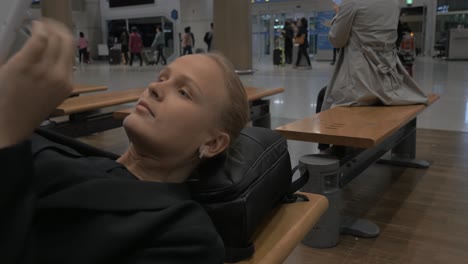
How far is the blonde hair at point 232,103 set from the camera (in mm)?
1022

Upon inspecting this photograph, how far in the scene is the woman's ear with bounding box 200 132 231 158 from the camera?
1008 millimetres

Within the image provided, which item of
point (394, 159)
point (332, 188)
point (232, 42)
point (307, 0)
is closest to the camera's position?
point (332, 188)

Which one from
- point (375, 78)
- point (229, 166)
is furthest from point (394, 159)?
point (229, 166)

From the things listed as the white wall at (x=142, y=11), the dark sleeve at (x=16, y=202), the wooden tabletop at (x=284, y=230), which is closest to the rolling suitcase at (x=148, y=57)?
the white wall at (x=142, y=11)

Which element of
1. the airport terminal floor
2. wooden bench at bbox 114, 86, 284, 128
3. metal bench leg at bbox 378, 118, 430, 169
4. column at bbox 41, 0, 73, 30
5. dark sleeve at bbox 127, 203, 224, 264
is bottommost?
the airport terminal floor

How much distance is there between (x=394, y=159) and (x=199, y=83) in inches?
135

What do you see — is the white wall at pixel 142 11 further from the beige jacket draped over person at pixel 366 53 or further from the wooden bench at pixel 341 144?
the wooden bench at pixel 341 144

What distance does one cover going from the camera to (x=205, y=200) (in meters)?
1.02

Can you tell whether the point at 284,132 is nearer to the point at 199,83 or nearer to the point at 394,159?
the point at 199,83

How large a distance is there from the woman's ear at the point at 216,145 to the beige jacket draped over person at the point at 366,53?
8.50ft

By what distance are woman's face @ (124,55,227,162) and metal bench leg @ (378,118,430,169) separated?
3323 mm

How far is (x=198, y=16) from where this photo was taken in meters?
21.4

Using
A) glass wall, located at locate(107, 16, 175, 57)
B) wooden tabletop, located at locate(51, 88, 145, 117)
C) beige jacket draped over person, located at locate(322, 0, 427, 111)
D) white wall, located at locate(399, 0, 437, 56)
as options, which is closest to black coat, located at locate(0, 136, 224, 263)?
wooden tabletop, located at locate(51, 88, 145, 117)

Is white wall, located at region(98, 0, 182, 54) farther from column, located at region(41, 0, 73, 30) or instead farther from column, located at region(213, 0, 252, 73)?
column, located at region(213, 0, 252, 73)
